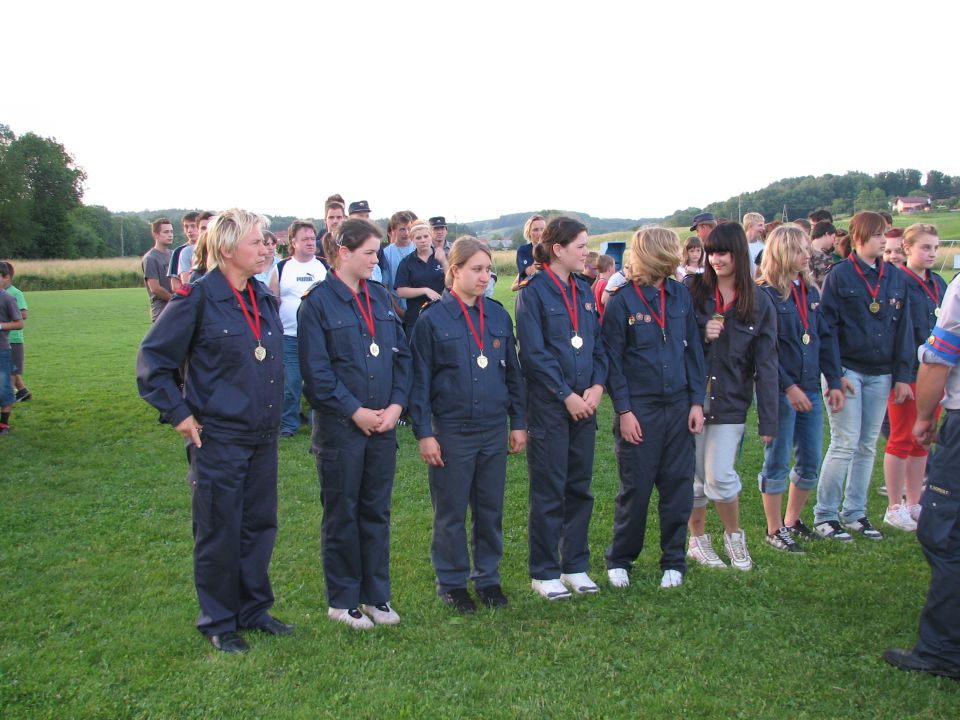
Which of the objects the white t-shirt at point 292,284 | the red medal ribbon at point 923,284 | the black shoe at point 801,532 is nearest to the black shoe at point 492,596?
the black shoe at point 801,532

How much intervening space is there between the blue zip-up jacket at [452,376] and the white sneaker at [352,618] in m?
1.15

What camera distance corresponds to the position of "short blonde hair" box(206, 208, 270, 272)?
4.48m

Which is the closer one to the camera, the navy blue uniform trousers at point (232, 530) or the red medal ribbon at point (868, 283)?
the navy blue uniform trousers at point (232, 530)

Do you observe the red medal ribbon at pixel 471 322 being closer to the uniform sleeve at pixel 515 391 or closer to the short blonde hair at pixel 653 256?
the uniform sleeve at pixel 515 391

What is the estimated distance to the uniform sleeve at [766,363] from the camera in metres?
5.75

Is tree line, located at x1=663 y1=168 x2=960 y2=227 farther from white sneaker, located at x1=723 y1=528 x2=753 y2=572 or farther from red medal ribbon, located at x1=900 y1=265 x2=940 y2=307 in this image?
white sneaker, located at x1=723 y1=528 x2=753 y2=572

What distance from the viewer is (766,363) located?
5.76 m

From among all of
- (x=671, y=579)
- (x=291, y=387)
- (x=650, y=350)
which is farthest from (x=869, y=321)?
(x=291, y=387)

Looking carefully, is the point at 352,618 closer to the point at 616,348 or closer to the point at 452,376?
the point at 452,376

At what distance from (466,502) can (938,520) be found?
2.72 m

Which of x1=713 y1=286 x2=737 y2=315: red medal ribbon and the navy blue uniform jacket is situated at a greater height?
x1=713 y1=286 x2=737 y2=315: red medal ribbon

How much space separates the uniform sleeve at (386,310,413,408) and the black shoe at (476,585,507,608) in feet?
4.39

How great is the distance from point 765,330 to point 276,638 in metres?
3.91

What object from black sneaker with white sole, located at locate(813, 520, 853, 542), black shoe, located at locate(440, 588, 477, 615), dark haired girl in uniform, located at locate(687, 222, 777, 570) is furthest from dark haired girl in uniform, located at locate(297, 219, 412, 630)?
black sneaker with white sole, located at locate(813, 520, 853, 542)
